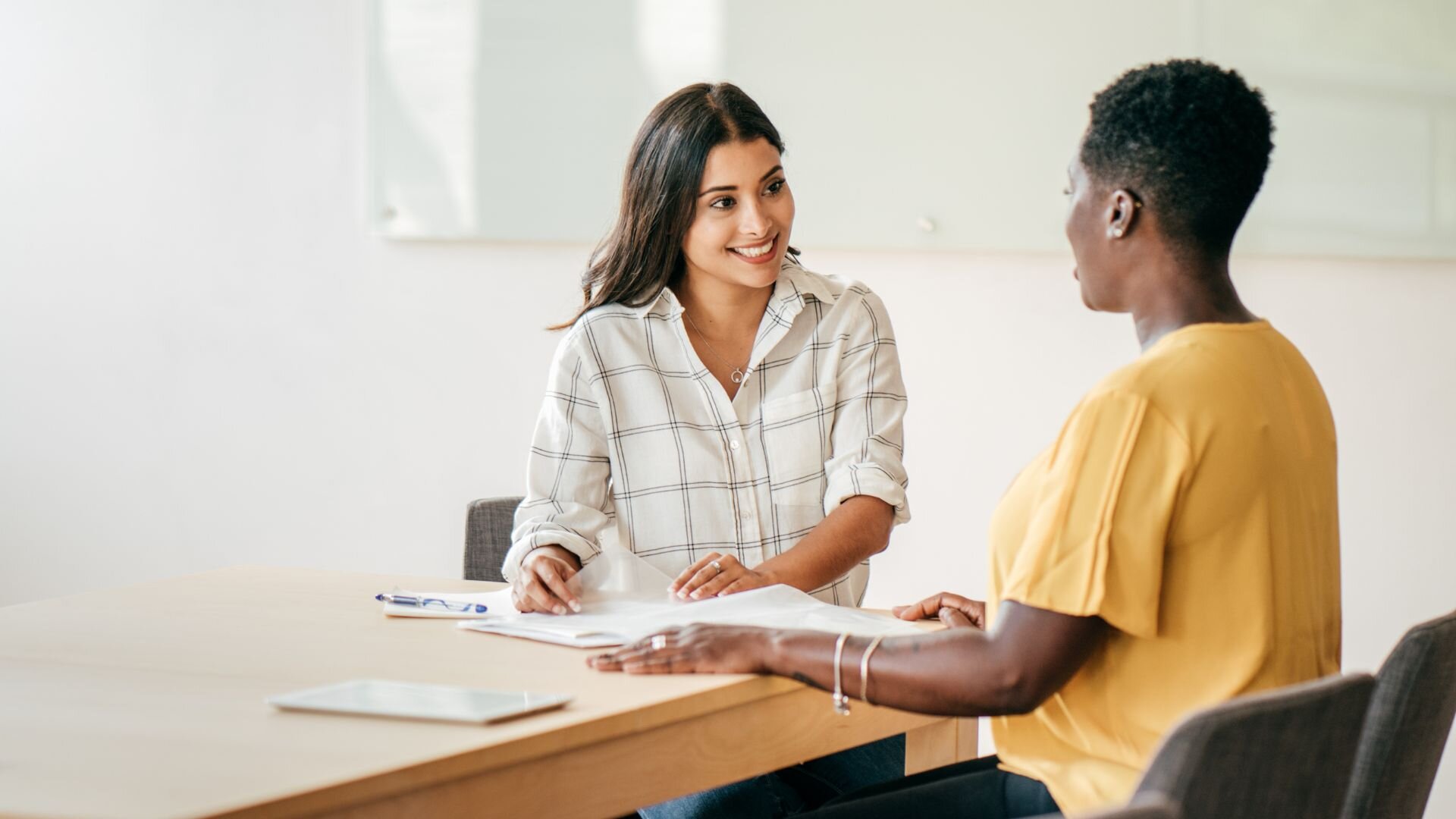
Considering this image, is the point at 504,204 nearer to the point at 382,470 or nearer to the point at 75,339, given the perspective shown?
the point at 382,470

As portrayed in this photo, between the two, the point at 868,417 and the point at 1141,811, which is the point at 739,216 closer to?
the point at 868,417

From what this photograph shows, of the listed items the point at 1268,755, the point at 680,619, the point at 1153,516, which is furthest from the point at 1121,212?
the point at 680,619

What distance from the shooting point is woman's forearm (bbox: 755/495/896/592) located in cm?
202

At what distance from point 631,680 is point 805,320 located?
3.06 feet

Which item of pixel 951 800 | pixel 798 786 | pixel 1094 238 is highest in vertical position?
pixel 1094 238

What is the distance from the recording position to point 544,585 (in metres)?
1.89

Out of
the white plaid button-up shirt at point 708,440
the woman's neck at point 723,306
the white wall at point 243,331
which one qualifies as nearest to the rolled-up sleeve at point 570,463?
the white plaid button-up shirt at point 708,440

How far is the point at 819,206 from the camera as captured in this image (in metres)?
3.18

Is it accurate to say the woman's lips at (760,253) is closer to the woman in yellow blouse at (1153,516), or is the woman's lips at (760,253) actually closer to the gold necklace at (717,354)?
the gold necklace at (717,354)

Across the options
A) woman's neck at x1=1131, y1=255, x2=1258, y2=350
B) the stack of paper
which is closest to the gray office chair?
woman's neck at x1=1131, y1=255, x2=1258, y2=350

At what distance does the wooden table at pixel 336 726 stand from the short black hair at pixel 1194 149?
64 cm

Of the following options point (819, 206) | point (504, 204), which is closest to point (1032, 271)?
point (819, 206)

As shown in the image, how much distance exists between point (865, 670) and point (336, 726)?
0.52 metres

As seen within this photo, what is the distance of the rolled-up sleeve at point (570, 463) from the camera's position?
211 centimetres
